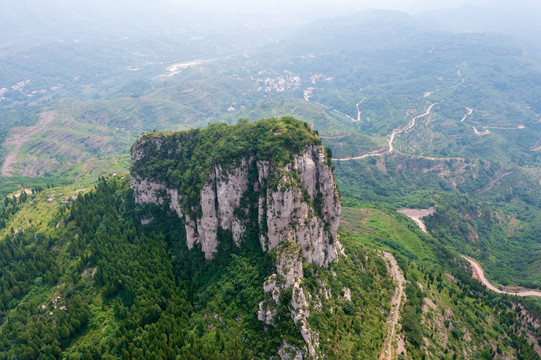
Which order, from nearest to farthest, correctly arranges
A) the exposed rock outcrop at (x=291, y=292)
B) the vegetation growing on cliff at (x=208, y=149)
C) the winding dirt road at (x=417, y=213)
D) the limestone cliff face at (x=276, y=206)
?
the exposed rock outcrop at (x=291, y=292), the limestone cliff face at (x=276, y=206), the vegetation growing on cliff at (x=208, y=149), the winding dirt road at (x=417, y=213)

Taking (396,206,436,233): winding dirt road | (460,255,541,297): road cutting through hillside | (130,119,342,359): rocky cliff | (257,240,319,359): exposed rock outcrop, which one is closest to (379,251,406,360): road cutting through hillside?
(130,119,342,359): rocky cliff

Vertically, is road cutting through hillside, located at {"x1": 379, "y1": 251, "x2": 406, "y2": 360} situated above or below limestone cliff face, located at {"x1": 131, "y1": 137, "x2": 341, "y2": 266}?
below

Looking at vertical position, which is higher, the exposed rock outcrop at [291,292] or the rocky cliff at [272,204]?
the rocky cliff at [272,204]

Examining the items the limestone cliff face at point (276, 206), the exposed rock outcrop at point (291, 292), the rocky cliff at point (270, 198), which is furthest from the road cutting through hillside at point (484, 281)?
the exposed rock outcrop at point (291, 292)

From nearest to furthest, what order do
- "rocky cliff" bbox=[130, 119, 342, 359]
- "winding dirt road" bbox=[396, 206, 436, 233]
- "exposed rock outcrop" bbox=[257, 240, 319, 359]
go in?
"exposed rock outcrop" bbox=[257, 240, 319, 359] → "rocky cliff" bbox=[130, 119, 342, 359] → "winding dirt road" bbox=[396, 206, 436, 233]

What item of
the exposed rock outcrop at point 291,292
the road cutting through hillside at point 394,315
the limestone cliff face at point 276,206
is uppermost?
the limestone cliff face at point 276,206

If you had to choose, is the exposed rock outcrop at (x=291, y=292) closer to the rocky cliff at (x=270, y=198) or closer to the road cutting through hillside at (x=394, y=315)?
the rocky cliff at (x=270, y=198)

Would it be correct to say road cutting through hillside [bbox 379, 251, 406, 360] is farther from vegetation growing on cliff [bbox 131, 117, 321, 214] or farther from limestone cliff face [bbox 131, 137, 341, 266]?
Answer: vegetation growing on cliff [bbox 131, 117, 321, 214]
